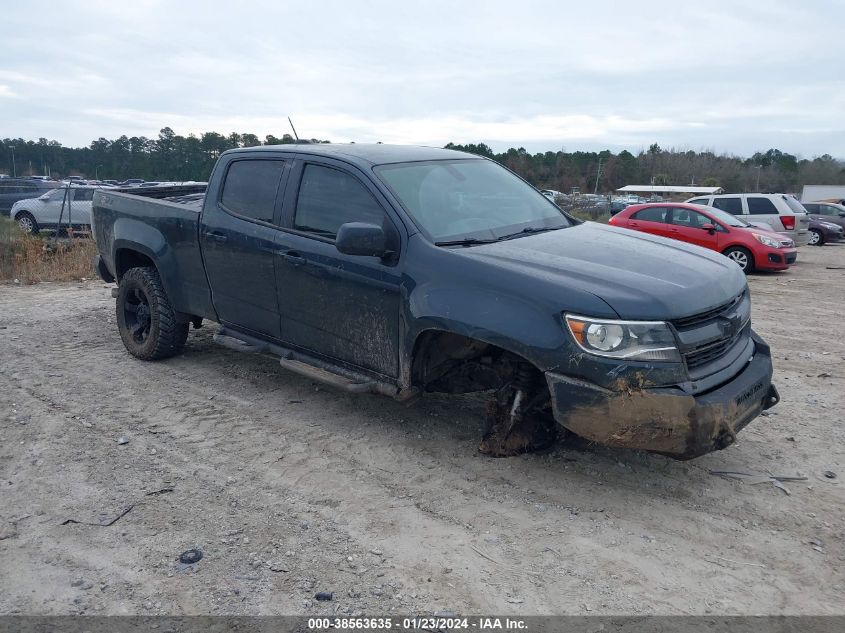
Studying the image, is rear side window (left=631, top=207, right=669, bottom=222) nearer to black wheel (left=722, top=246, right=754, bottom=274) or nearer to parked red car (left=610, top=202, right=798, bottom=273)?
parked red car (left=610, top=202, right=798, bottom=273)

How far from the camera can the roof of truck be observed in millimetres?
4609

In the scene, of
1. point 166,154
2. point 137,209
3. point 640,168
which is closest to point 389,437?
point 137,209

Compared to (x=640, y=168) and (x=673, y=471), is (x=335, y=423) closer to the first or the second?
(x=673, y=471)

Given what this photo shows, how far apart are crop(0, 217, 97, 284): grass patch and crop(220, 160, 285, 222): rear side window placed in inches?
233

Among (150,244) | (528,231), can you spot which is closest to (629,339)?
(528,231)

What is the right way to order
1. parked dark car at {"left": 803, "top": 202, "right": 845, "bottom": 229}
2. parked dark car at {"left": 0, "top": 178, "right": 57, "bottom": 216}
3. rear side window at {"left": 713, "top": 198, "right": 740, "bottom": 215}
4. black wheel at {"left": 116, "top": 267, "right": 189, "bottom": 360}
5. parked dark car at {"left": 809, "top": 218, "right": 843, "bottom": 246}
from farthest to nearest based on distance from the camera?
parked dark car at {"left": 803, "top": 202, "right": 845, "bottom": 229} → parked dark car at {"left": 809, "top": 218, "right": 843, "bottom": 246} → parked dark car at {"left": 0, "top": 178, "right": 57, "bottom": 216} → rear side window at {"left": 713, "top": 198, "right": 740, "bottom": 215} → black wheel at {"left": 116, "top": 267, "right": 189, "bottom": 360}

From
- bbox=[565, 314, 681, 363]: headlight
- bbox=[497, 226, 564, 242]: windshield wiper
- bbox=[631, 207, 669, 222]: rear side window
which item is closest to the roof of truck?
bbox=[497, 226, 564, 242]: windshield wiper

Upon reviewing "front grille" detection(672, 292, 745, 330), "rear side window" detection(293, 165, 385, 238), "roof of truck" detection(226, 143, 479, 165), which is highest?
"roof of truck" detection(226, 143, 479, 165)

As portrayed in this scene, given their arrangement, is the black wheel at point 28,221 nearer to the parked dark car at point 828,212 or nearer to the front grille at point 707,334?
the front grille at point 707,334

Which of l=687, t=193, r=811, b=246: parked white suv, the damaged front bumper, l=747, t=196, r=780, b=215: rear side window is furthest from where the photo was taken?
l=747, t=196, r=780, b=215: rear side window

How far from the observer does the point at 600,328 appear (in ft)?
11.1

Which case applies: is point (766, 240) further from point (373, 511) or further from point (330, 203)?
point (373, 511)

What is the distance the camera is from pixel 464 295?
3.76 m

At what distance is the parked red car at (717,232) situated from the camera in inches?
513
